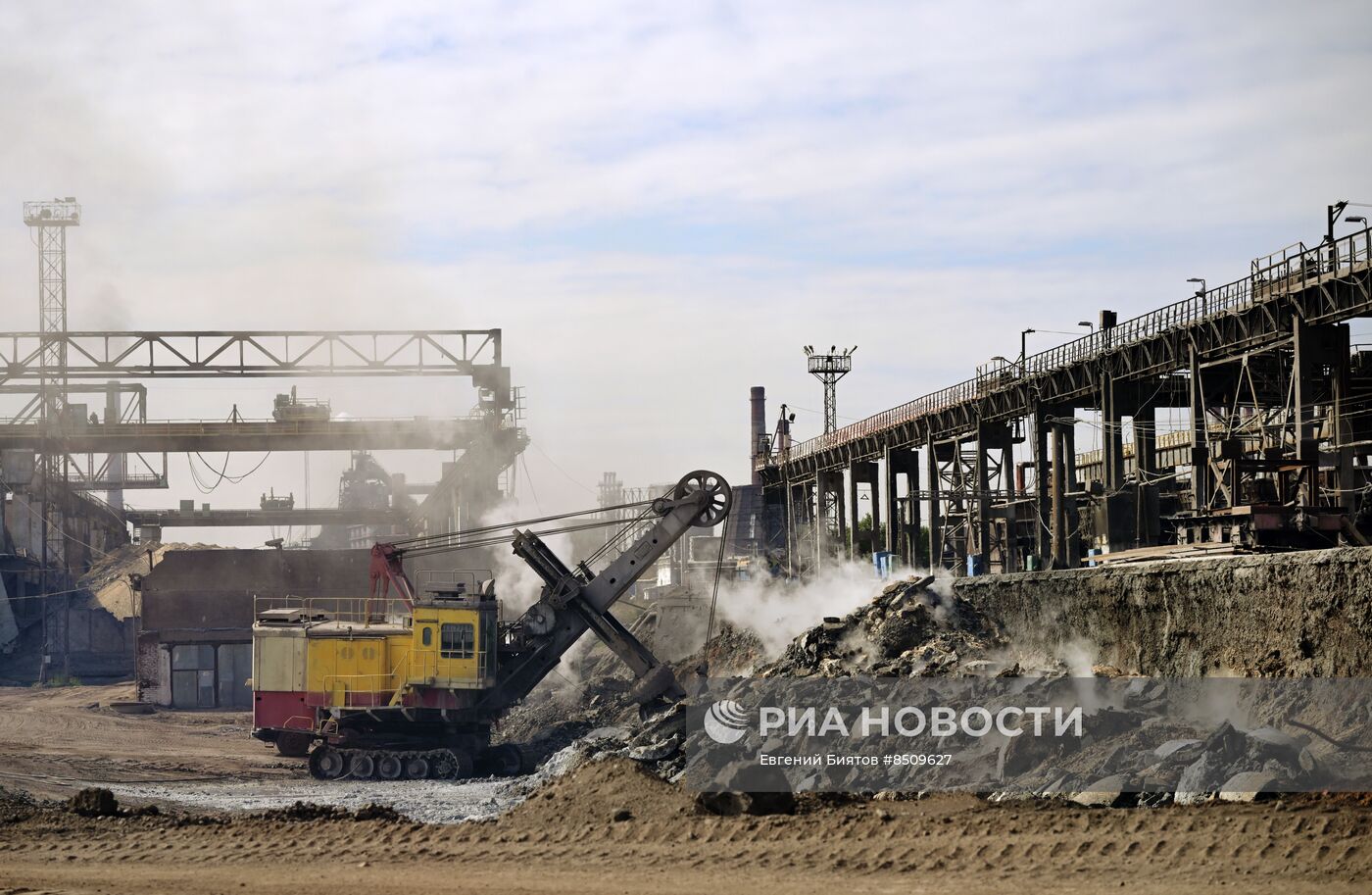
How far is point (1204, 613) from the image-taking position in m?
22.0

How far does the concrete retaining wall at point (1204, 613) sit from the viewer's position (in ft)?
61.0

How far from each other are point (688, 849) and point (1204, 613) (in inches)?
395

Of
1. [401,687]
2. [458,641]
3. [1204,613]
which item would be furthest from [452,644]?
[1204,613]

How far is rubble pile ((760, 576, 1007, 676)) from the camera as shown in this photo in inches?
980

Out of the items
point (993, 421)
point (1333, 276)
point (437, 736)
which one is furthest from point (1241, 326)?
point (437, 736)

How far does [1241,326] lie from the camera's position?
33.3m

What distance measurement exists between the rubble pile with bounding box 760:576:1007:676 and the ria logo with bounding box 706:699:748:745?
267cm

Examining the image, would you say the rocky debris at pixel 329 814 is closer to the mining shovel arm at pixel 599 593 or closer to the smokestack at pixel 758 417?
the mining shovel arm at pixel 599 593

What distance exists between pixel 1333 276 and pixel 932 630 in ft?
40.5

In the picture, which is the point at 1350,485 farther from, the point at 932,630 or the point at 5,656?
the point at 5,656

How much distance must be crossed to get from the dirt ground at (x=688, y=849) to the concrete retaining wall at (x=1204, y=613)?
4325mm

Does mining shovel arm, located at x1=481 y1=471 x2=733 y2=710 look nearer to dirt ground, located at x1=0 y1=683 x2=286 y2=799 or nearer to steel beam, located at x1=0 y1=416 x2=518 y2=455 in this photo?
dirt ground, located at x1=0 y1=683 x2=286 y2=799

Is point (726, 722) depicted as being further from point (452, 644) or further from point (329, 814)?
point (452, 644)

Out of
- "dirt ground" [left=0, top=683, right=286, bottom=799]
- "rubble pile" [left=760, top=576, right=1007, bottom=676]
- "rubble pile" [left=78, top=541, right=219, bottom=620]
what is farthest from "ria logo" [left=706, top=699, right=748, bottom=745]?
"rubble pile" [left=78, top=541, right=219, bottom=620]
